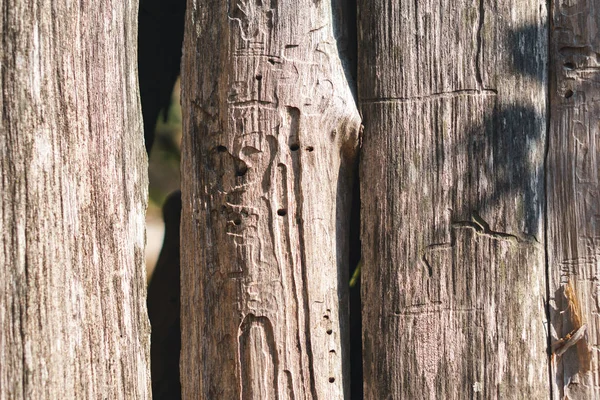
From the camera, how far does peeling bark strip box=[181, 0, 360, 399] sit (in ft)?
5.29

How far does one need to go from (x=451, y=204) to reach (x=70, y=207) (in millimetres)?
901

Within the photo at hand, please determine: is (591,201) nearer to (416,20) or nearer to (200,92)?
(416,20)

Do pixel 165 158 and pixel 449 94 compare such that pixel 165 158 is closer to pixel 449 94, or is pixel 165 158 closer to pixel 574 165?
pixel 449 94

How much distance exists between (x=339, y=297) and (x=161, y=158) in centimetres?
69

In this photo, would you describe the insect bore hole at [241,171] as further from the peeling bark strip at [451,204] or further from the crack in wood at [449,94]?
the crack in wood at [449,94]

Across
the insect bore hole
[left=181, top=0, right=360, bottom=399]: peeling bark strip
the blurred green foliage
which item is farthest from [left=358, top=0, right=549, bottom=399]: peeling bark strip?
the blurred green foliage

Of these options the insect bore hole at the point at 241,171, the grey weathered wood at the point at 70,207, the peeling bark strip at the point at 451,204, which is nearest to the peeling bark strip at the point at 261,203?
the insect bore hole at the point at 241,171

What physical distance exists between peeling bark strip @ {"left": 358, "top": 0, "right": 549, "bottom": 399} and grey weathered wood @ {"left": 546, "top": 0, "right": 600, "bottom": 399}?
6 cm

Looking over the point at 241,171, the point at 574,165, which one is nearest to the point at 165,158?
the point at 241,171

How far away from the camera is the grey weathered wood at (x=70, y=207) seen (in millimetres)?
1186

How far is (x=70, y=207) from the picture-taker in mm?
1249

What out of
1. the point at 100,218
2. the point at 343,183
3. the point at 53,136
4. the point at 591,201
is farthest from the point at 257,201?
the point at 591,201

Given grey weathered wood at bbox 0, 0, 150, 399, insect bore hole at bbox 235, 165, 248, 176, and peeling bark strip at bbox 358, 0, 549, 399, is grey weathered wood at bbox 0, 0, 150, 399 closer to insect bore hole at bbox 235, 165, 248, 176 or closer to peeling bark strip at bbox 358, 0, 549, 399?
insect bore hole at bbox 235, 165, 248, 176

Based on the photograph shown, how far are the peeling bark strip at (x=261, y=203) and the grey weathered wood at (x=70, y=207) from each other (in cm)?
28
